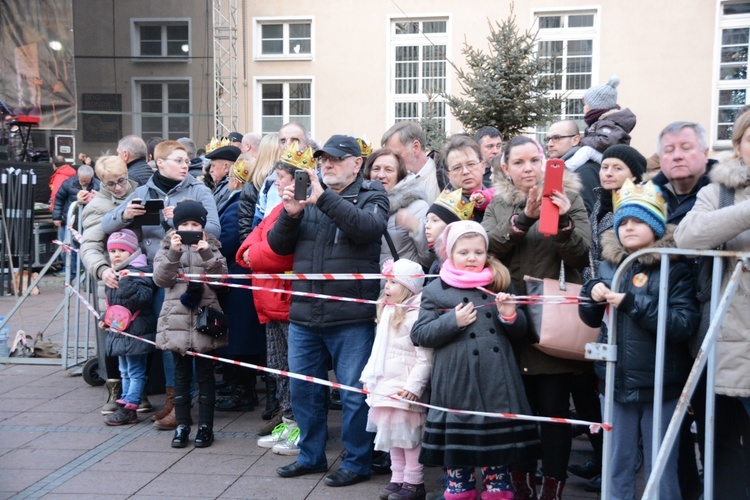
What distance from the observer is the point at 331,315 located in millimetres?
4730

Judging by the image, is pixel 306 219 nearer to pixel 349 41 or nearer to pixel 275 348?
pixel 275 348

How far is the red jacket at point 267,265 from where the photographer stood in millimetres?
5102

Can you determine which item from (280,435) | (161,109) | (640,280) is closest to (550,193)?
(640,280)

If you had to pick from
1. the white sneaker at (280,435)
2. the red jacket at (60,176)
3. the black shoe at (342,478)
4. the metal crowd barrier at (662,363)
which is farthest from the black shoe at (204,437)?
the red jacket at (60,176)

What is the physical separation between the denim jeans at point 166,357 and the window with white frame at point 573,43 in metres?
13.7

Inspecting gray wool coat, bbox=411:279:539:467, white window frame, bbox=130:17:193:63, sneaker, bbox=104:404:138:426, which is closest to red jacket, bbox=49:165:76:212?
white window frame, bbox=130:17:193:63

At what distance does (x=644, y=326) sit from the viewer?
11.8 feet

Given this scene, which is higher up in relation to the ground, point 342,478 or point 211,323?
point 211,323

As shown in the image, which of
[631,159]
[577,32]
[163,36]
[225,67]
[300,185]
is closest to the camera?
[631,159]

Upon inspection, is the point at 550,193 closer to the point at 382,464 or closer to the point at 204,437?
the point at 382,464

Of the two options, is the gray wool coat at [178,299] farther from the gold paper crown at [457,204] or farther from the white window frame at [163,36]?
the white window frame at [163,36]

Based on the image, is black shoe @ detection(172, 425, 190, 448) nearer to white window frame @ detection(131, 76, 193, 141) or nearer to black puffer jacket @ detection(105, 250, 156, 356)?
black puffer jacket @ detection(105, 250, 156, 356)

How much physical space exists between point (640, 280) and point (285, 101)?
54.8 ft

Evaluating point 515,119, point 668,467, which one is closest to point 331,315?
point 668,467
